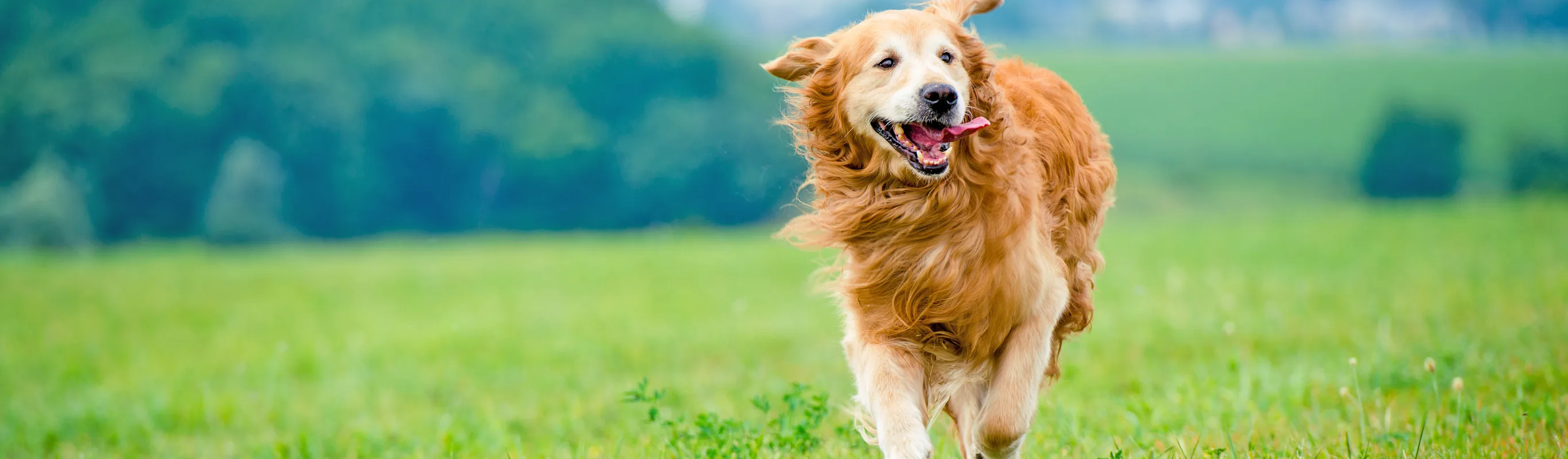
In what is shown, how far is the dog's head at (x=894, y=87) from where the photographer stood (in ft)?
11.7

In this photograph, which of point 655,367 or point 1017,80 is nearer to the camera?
point 1017,80

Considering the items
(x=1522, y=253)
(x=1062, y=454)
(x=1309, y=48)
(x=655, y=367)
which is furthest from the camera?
(x=1309, y=48)

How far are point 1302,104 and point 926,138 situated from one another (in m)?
45.5

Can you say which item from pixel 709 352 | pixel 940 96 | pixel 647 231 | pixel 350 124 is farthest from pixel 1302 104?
pixel 940 96

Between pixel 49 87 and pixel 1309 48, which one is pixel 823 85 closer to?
pixel 49 87

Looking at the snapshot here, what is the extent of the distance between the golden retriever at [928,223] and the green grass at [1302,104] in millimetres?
37715

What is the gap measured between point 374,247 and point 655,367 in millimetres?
20243

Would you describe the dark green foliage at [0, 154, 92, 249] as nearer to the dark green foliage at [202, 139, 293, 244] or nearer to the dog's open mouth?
the dark green foliage at [202, 139, 293, 244]

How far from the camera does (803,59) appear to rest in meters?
3.96

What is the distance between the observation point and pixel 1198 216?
28.3 meters

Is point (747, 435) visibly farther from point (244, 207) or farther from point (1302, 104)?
point (1302, 104)

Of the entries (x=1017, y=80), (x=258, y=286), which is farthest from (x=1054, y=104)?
(x=258, y=286)

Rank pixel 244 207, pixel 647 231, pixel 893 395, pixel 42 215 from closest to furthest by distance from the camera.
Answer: pixel 893 395, pixel 42 215, pixel 647 231, pixel 244 207

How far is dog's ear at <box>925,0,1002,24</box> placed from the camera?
13.4ft
